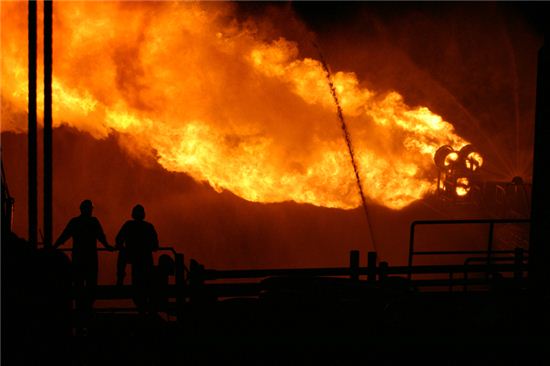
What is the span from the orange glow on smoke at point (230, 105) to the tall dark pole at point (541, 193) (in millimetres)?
16965

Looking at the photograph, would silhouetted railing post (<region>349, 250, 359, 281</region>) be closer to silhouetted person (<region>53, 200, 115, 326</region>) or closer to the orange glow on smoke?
silhouetted person (<region>53, 200, 115, 326</region>)

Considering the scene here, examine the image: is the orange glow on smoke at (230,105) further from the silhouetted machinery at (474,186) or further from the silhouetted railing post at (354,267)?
the silhouetted railing post at (354,267)

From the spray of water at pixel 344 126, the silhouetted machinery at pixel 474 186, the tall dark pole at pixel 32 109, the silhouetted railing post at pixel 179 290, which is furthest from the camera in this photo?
the spray of water at pixel 344 126

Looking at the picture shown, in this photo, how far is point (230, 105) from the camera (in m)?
30.0

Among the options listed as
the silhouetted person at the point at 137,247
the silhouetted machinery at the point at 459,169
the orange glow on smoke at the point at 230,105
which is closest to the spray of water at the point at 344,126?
the orange glow on smoke at the point at 230,105

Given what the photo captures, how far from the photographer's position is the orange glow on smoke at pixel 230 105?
2606 centimetres

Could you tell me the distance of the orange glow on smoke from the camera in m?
26.1

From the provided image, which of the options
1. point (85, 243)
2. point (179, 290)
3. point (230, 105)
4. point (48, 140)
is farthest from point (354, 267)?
point (230, 105)

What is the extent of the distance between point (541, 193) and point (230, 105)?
859 inches

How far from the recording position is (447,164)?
21781 mm

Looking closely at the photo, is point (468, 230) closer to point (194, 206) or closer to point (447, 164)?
point (447, 164)

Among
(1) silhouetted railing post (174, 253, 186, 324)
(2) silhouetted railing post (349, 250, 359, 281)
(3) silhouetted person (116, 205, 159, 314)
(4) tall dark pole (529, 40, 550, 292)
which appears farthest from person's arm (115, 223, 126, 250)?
(4) tall dark pole (529, 40, 550, 292)

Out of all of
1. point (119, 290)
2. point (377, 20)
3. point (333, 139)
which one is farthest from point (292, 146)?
point (119, 290)

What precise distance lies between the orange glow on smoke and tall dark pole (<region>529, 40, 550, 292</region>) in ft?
55.7
